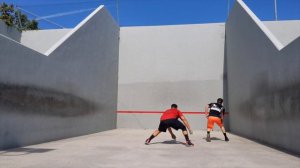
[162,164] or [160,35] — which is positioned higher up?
[160,35]

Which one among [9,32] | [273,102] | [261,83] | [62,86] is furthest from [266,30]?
[9,32]

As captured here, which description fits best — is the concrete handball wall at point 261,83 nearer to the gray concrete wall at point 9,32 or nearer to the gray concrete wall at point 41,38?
the gray concrete wall at point 41,38

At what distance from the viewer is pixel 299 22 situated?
14773 mm

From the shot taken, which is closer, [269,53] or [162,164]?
[162,164]

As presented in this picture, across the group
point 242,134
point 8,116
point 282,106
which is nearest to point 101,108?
point 242,134

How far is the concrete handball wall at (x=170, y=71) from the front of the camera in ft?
51.5

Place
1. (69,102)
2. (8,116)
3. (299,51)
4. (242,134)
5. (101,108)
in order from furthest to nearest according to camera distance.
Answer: (101,108) → (242,134) → (69,102) → (8,116) → (299,51)

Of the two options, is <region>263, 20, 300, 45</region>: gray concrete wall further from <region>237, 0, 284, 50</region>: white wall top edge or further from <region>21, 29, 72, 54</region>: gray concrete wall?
<region>21, 29, 72, 54</region>: gray concrete wall

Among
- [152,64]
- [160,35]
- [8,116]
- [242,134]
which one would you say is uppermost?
[160,35]

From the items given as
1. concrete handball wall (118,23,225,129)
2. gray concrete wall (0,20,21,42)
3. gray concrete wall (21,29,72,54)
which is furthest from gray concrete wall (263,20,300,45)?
gray concrete wall (0,20,21,42)

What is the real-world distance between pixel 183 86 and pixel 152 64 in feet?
6.19

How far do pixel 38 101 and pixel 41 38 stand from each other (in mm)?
8480

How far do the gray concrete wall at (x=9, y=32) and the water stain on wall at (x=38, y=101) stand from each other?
4525 millimetres

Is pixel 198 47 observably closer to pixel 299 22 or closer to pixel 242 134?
pixel 299 22
